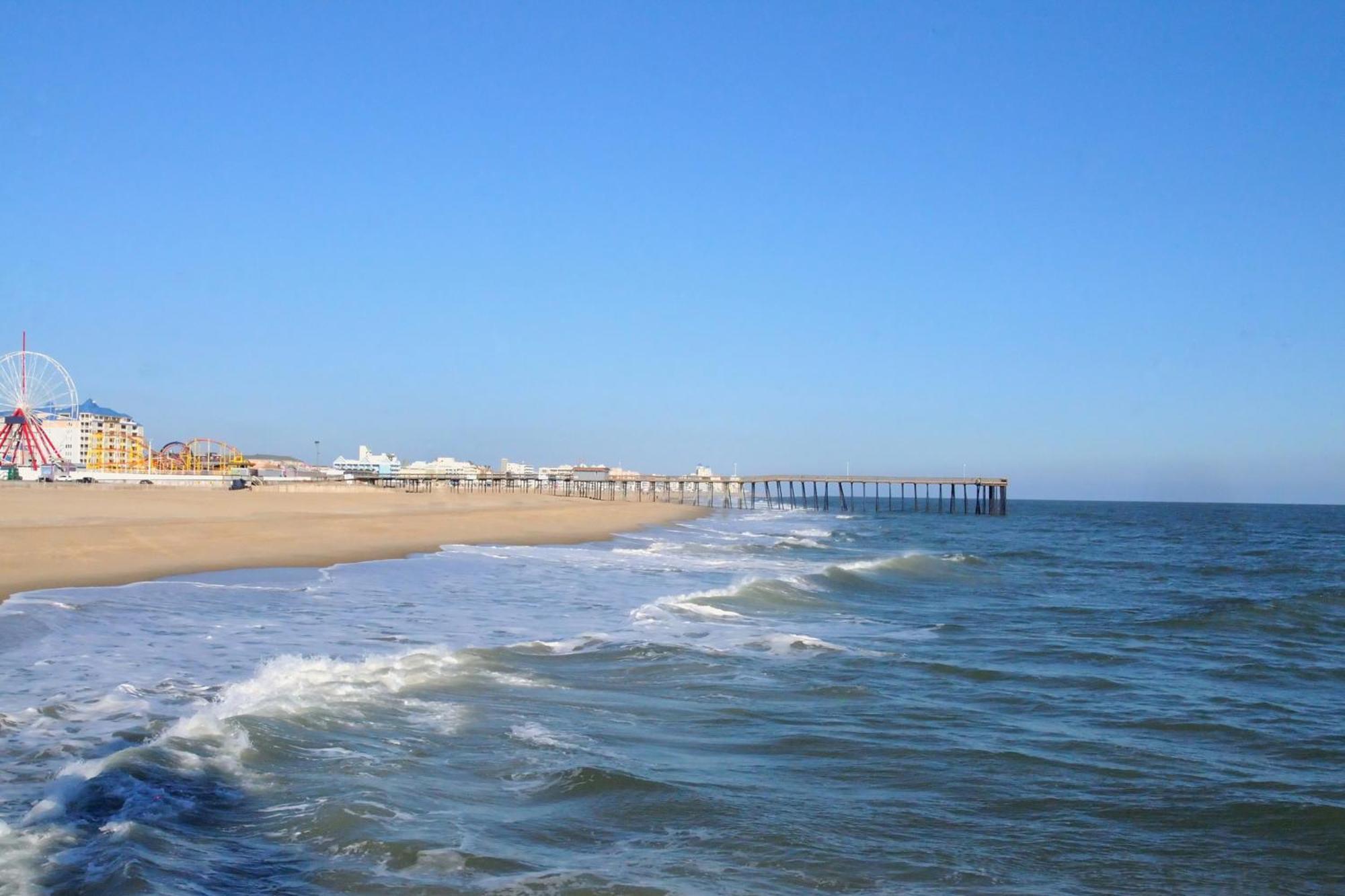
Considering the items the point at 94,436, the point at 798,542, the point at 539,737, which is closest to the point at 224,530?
the point at 539,737

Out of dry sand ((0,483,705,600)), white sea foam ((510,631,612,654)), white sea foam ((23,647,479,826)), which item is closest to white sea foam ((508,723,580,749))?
white sea foam ((23,647,479,826))

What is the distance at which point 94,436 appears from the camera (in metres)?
120

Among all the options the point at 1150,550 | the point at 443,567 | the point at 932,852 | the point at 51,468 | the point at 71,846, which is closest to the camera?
the point at 71,846

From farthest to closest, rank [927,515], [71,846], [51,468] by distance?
1. [927,515]
2. [51,468]
3. [71,846]

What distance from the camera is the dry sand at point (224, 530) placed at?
1641 centimetres

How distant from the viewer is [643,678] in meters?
10.0

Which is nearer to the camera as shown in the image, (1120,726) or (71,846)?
(71,846)

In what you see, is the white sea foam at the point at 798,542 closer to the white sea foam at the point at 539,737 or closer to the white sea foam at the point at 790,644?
the white sea foam at the point at 790,644

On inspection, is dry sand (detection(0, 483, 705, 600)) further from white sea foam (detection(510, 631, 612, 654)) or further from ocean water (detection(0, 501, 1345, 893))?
white sea foam (detection(510, 631, 612, 654))

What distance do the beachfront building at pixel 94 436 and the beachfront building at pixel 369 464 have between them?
75.0ft

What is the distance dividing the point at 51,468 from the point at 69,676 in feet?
219

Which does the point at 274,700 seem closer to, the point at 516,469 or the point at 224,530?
the point at 224,530

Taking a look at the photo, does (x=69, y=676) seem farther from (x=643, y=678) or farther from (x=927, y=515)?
(x=927, y=515)

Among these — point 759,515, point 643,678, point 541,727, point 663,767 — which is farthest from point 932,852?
point 759,515
